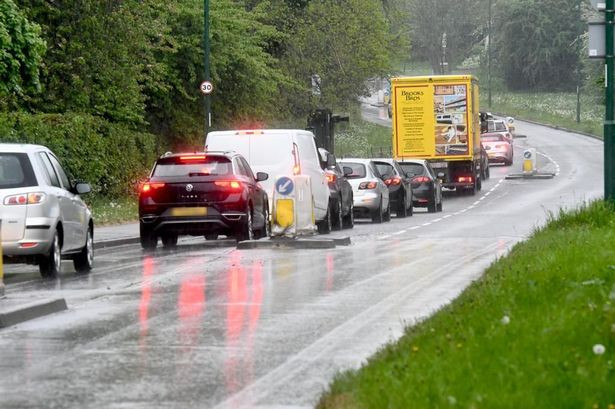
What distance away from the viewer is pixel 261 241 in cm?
2467

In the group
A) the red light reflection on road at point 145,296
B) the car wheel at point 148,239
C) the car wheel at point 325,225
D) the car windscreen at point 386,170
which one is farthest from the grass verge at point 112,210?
the red light reflection on road at point 145,296

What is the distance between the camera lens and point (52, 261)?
778 inches

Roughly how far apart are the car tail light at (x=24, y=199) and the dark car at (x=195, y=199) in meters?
6.42

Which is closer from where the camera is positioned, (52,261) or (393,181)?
(52,261)

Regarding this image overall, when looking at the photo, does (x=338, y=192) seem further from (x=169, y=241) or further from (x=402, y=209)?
(x=402, y=209)

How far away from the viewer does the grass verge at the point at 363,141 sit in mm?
80625

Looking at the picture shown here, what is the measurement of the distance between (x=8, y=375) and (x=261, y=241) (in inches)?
555

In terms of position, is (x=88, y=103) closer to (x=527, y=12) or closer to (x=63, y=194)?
(x=63, y=194)

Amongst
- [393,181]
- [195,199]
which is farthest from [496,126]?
[195,199]

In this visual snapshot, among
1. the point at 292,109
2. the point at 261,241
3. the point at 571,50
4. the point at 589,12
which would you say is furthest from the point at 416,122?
the point at 571,50

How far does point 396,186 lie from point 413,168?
191 inches

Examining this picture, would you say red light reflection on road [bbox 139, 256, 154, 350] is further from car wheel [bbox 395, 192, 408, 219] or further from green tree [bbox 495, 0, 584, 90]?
green tree [bbox 495, 0, 584, 90]

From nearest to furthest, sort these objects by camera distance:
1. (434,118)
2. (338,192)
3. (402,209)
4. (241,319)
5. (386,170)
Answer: (241,319), (338,192), (402,209), (386,170), (434,118)

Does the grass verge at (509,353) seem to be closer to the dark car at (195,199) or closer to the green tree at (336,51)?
the dark car at (195,199)
